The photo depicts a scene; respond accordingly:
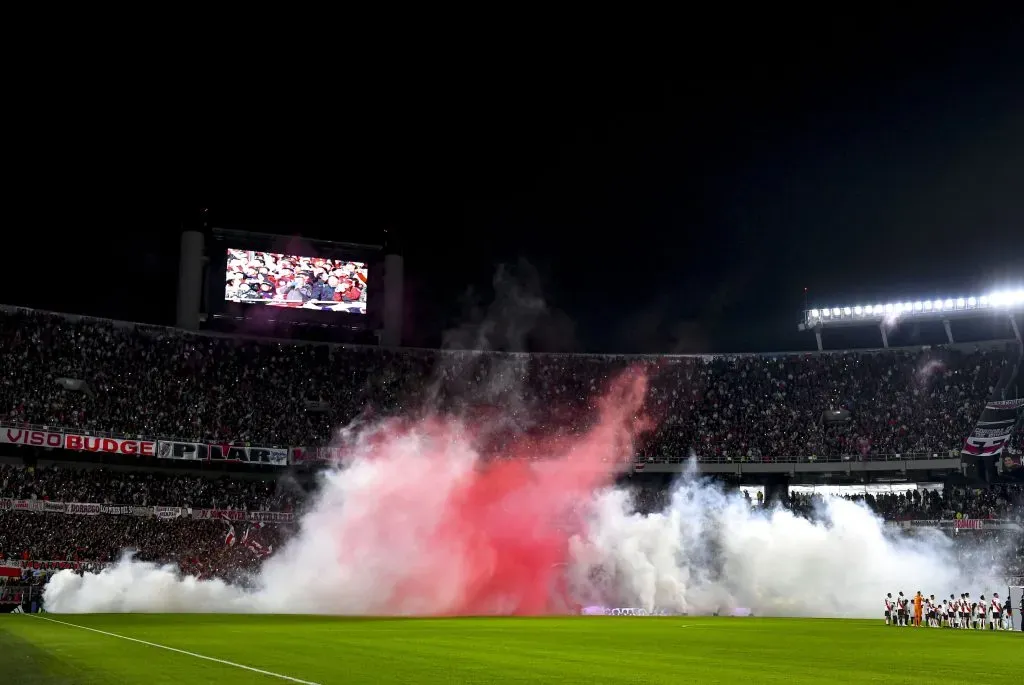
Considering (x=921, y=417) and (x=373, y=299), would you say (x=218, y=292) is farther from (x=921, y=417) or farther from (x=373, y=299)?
(x=921, y=417)

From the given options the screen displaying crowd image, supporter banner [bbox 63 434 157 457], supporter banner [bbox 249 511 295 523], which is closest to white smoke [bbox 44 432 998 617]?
supporter banner [bbox 249 511 295 523]

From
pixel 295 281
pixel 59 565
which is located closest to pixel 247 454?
pixel 295 281

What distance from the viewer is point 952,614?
131 feet

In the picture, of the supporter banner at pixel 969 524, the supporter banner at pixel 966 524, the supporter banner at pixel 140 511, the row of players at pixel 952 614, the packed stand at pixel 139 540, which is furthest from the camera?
the supporter banner at pixel 969 524

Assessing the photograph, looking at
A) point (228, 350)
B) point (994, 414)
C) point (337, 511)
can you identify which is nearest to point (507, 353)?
point (228, 350)

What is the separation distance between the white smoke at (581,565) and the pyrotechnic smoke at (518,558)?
7cm

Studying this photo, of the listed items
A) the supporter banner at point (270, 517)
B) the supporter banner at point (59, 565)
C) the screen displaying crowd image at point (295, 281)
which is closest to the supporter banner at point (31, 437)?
the supporter banner at point (59, 565)

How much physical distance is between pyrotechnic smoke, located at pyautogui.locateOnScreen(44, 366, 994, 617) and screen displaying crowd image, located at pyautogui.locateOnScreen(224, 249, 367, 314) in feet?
47.0

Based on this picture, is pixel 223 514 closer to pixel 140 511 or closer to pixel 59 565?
pixel 140 511

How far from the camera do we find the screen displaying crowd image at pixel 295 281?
63625 millimetres

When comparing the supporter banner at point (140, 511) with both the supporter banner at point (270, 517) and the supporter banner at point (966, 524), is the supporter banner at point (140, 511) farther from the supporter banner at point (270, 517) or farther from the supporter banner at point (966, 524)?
the supporter banner at point (966, 524)

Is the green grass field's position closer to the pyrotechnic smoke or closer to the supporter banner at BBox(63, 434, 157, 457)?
the pyrotechnic smoke

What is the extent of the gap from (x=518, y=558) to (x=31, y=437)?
27075 millimetres

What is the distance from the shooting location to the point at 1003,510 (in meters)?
55.7
